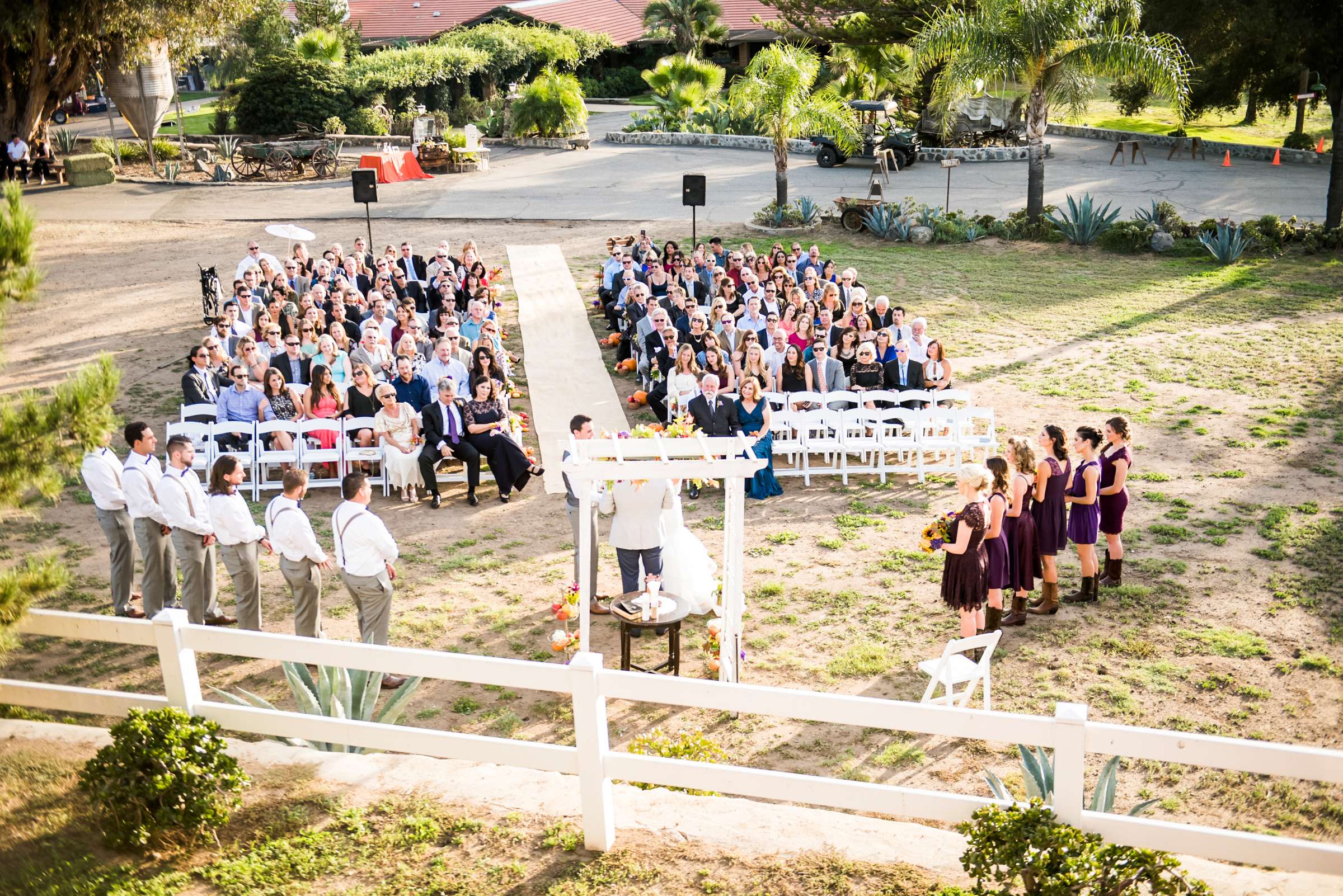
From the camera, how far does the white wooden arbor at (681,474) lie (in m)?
7.18

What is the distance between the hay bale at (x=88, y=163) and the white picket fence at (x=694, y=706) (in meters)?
27.4

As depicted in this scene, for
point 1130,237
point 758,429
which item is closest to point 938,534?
point 758,429

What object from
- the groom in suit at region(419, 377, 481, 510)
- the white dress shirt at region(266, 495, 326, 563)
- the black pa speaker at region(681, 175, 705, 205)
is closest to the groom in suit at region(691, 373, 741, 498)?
the groom in suit at region(419, 377, 481, 510)

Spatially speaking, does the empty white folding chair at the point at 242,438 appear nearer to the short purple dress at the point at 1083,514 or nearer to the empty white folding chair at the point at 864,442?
the empty white folding chair at the point at 864,442

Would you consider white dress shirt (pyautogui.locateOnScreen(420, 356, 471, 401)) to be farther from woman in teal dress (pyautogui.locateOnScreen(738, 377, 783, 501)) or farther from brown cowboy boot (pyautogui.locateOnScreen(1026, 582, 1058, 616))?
brown cowboy boot (pyautogui.locateOnScreen(1026, 582, 1058, 616))

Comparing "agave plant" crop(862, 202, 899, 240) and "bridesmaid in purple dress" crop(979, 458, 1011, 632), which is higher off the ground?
"agave plant" crop(862, 202, 899, 240)

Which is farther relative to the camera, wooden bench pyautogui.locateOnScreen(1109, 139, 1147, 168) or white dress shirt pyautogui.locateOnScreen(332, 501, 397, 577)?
wooden bench pyautogui.locateOnScreen(1109, 139, 1147, 168)

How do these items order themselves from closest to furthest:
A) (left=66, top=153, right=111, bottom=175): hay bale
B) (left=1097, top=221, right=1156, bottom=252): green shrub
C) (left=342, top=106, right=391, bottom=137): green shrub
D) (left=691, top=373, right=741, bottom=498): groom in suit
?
(left=691, top=373, right=741, bottom=498): groom in suit
(left=1097, top=221, right=1156, bottom=252): green shrub
(left=66, top=153, right=111, bottom=175): hay bale
(left=342, top=106, right=391, bottom=137): green shrub

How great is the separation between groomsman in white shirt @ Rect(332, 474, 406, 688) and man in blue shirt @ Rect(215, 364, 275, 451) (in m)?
4.61

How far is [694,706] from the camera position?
5078 mm

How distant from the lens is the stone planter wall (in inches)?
1200

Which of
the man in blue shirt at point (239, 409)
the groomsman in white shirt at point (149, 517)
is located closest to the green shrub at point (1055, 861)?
the groomsman in white shirt at point (149, 517)

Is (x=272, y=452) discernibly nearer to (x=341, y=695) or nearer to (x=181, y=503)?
(x=181, y=503)

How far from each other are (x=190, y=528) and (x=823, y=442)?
6.22 m
